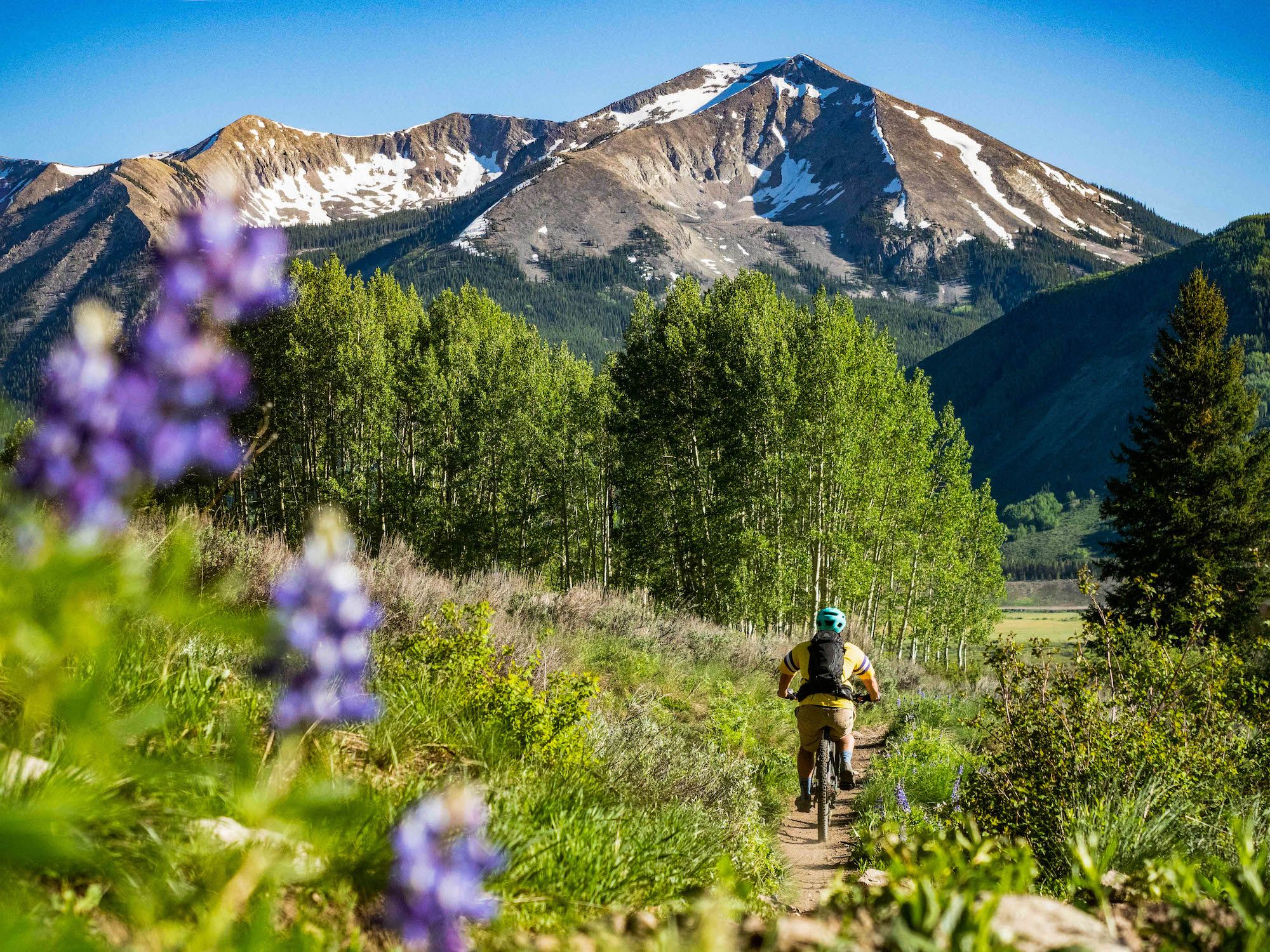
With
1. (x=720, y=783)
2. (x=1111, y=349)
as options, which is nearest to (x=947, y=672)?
(x=720, y=783)

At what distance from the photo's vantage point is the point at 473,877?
156 centimetres

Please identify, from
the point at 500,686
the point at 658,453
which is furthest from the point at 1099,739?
the point at 658,453

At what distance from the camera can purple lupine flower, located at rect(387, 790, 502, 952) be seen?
1.45m

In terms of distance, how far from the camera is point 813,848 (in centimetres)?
690

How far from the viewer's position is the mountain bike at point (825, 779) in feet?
21.9

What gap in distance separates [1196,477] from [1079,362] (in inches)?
7006

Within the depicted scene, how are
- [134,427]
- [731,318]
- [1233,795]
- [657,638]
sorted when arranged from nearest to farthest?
[134,427] < [1233,795] < [657,638] < [731,318]

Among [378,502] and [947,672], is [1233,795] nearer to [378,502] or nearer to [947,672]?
[947,672]

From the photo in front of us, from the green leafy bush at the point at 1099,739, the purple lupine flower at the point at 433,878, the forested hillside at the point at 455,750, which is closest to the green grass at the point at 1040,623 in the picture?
the forested hillside at the point at 455,750

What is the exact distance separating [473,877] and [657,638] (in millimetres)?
9383

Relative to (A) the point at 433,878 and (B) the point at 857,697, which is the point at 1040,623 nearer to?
(B) the point at 857,697

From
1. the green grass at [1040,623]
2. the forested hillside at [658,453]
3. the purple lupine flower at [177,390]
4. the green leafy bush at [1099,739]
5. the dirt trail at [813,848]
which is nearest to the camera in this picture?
the purple lupine flower at [177,390]

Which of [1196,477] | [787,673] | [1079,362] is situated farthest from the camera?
[1079,362]

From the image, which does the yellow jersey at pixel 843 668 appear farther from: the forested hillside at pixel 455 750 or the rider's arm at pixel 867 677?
the forested hillside at pixel 455 750
